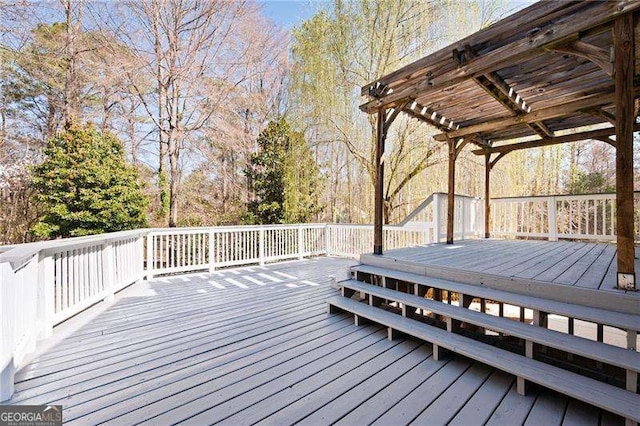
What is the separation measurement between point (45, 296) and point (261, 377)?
7.73ft

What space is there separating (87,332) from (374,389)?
286cm

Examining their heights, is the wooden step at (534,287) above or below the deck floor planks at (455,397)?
above

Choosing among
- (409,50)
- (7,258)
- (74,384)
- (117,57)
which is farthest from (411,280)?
(117,57)

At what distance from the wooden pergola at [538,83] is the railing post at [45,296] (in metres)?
3.58

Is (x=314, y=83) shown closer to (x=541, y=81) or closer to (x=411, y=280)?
(x=541, y=81)

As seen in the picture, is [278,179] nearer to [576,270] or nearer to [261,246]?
[261,246]

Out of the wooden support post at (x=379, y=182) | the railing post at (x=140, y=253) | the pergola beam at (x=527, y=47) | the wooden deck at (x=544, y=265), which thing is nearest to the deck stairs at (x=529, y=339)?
the wooden deck at (x=544, y=265)

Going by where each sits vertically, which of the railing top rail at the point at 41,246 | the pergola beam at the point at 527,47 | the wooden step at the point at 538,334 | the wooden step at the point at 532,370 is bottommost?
the wooden step at the point at 532,370

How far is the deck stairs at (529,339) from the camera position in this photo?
1.55 meters

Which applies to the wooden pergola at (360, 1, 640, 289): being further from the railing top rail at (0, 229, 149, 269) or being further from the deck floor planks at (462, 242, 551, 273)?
the railing top rail at (0, 229, 149, 269)

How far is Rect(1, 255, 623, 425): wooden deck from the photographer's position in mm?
1587

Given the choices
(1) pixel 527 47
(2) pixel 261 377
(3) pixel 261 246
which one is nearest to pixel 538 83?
(1) pixel 527 47

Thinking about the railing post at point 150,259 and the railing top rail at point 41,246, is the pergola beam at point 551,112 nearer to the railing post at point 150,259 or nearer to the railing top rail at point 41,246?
the railing top rail at point 41,246

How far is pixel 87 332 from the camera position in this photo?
2814mm
